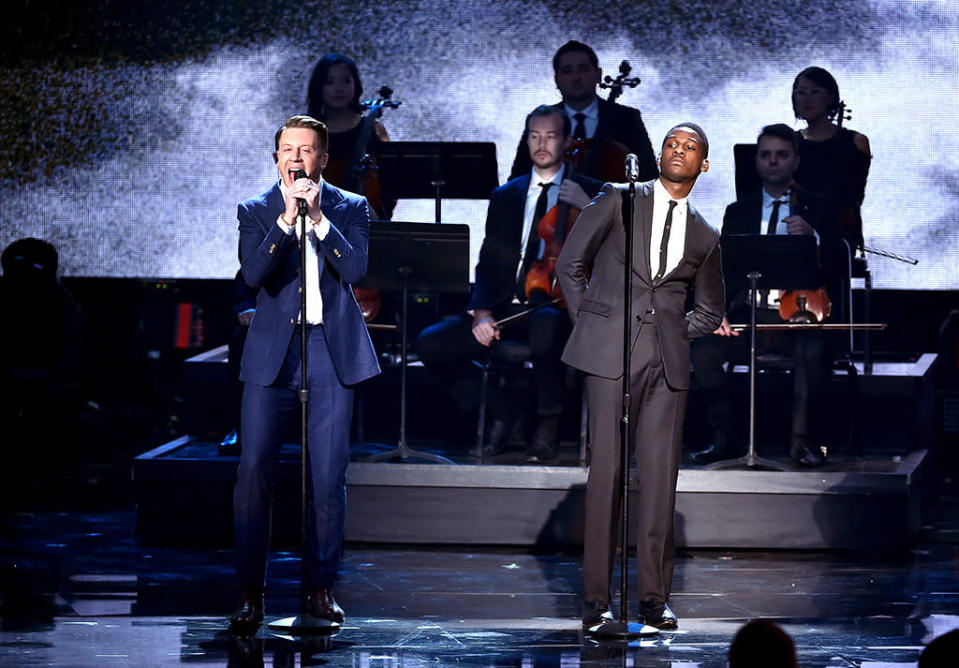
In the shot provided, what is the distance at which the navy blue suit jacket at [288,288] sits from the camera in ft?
13.2

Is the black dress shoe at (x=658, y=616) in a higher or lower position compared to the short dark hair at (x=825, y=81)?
lower

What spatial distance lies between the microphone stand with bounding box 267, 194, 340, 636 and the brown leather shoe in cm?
1

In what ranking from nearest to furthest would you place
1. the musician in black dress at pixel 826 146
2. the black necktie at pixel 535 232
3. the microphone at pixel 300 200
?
the microphone at pixel 300 200 → the black necktie at pixel 535 232 → the musician in black dress at pixel 826 146

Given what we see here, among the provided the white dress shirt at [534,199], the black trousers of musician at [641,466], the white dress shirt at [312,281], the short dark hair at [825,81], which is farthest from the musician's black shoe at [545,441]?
the short dark hair at [825,81]

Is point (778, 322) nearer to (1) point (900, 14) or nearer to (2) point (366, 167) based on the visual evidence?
(2) point (366, 167)

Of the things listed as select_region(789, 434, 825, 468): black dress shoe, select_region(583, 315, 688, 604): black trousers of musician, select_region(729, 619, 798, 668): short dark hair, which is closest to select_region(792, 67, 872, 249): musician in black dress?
select_region(789, 434, 825, 468): black dress shoe

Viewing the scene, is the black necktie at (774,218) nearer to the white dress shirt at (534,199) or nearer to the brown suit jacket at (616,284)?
the white dress shirt at (534,199)

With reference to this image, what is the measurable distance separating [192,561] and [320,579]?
1.33 m

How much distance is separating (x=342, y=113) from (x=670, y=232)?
2876mm

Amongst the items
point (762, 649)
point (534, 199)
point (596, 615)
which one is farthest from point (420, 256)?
point (762, 649)

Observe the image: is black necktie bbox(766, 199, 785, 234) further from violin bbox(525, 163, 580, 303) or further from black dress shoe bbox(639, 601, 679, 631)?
black dress shoe bbox(639, 601, 679, 631)

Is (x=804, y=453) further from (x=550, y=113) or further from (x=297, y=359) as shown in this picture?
(x=297, y=359)

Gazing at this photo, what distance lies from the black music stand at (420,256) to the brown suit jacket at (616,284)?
149cm

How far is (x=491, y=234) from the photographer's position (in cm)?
621
